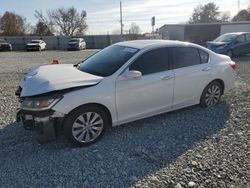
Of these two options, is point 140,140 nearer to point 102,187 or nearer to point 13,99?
point 102,187

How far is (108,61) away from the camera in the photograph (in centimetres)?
518

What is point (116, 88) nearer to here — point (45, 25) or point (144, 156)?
point (144, 156)

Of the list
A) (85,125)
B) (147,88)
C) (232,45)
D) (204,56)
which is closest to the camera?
(85,125)

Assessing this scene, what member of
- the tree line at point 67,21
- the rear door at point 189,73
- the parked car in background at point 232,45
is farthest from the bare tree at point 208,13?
the rear door at point 189,73

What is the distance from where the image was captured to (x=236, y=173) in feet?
12.1

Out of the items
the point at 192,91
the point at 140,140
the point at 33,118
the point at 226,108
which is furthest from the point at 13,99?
the point at 226,108

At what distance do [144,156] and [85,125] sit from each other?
1071mm

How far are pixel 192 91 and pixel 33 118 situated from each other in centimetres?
324

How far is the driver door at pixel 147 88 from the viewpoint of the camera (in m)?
4.75

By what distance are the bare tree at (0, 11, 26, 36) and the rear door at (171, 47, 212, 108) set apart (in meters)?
58.1

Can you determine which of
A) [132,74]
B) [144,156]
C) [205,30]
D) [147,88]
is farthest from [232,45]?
[205,30]

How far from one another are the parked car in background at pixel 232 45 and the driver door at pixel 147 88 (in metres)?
11.6

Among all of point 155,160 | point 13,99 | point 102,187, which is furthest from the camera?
point 13,99

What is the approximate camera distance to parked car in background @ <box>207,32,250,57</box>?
52.0 feet
